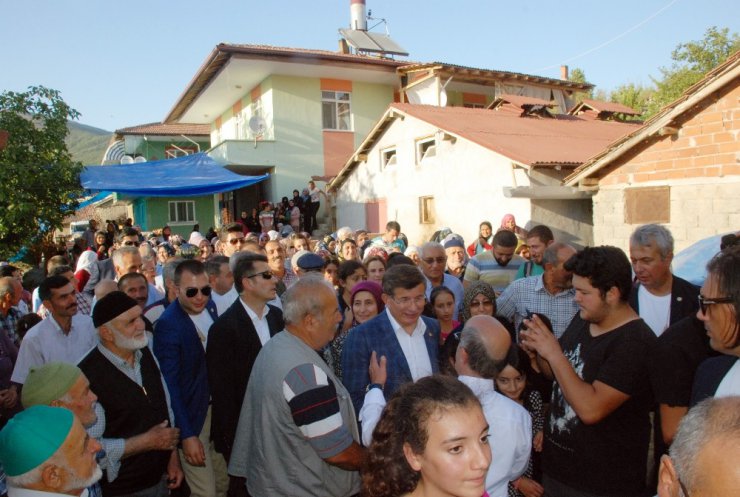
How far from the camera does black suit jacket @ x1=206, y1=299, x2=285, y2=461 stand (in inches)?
135

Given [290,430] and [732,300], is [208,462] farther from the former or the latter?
[732,300]

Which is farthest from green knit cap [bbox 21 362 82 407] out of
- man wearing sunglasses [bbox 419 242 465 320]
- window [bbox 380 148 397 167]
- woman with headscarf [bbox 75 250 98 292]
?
window [bbox 380 148 397 167]

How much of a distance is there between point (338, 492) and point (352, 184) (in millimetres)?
16513

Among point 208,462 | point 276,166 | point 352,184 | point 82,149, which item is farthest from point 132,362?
point 82,149

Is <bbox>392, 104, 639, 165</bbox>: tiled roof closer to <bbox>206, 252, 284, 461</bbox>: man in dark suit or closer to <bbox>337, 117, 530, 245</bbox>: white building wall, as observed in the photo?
<bbox>337, 117, 530, 245</bbox>: white building wall

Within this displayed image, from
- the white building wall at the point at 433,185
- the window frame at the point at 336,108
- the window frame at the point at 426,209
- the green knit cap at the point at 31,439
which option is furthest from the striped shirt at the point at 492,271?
the window frame at the point at 336,108

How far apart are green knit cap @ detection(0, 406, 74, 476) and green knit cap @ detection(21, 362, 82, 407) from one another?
451 mm

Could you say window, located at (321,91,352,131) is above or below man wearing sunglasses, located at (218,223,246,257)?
above

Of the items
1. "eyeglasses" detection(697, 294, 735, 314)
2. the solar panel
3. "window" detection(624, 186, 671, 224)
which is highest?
the solar panel

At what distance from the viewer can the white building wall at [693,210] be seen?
8531 mm

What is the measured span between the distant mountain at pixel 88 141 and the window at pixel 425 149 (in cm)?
11867

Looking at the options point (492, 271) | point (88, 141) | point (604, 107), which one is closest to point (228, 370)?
point (492, 271)

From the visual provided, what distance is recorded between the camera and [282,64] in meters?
18.9

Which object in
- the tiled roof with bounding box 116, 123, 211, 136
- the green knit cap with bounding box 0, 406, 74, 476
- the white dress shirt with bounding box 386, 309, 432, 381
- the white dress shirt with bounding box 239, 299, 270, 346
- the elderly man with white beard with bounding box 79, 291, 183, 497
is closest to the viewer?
the green knit cap with bounding box 0, 406, 74, 476
